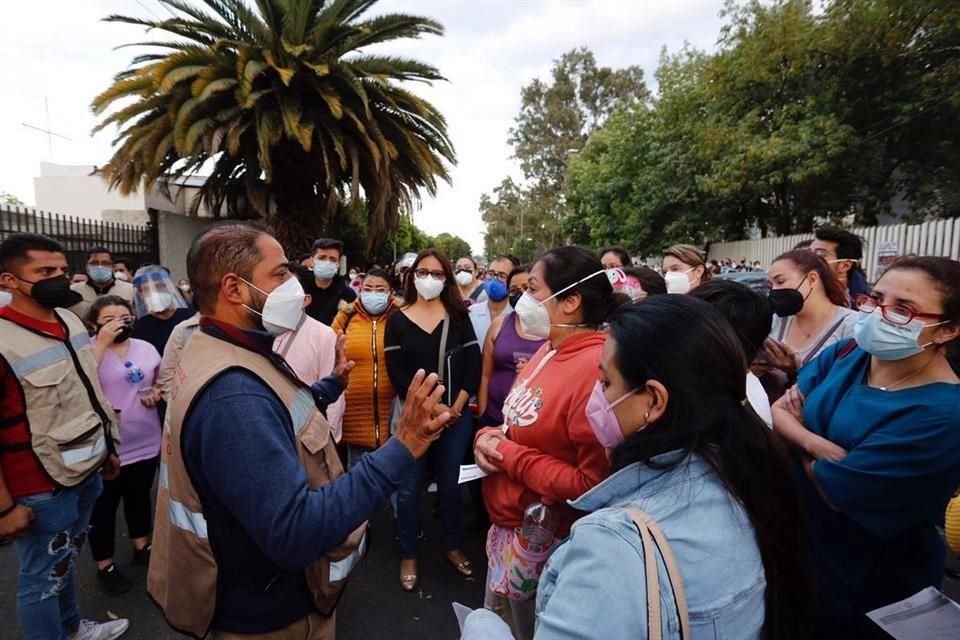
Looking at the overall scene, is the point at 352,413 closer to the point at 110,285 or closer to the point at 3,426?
the point at 3,426

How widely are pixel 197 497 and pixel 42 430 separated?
143 centimetres

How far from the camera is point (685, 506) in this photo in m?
1.00

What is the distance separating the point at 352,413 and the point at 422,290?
0.99m

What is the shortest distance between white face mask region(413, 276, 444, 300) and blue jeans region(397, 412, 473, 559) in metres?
0.85

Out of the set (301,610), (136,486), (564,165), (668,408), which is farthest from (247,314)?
(564,165)

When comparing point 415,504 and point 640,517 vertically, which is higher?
point 640,517

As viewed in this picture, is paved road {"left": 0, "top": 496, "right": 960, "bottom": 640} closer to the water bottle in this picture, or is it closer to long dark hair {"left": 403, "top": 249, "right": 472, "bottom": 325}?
the water bottle

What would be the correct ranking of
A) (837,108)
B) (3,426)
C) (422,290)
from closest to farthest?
(3,426) < (422,290) < (837,108)

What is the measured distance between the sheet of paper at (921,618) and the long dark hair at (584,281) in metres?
1.35

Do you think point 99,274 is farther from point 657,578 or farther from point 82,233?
point 657,578

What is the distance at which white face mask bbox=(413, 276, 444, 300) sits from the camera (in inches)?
139

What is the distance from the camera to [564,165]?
119 ft

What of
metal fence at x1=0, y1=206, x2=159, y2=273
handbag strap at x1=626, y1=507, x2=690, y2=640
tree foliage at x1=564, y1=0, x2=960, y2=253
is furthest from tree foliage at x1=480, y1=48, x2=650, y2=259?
handbag strap at x1=626, y1=507, x2=690, y2=640

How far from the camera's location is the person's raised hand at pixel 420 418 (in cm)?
146
